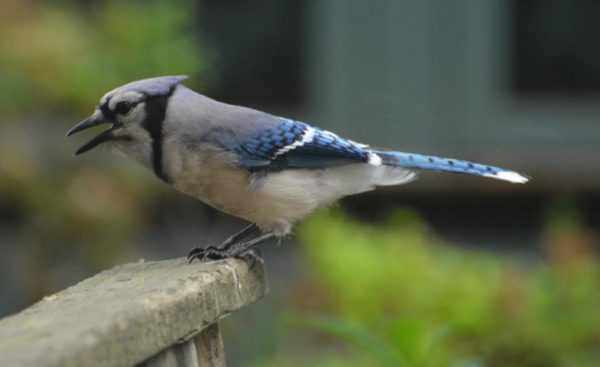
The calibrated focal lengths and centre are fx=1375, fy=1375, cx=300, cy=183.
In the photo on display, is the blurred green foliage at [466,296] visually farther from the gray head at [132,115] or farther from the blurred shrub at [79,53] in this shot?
the blurred shrub at [79,53]

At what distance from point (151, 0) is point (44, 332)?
218 inches

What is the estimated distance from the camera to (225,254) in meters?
2.99

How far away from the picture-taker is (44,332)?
196 cm

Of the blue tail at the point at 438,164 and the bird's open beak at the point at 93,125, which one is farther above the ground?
the bird's open beak at the point at 93,125

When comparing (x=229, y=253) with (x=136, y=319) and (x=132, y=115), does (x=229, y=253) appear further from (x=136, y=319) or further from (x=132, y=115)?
(x=136, y=319)

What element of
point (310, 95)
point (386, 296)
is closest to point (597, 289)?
point (386, 296)

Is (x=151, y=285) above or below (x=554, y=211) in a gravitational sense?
above

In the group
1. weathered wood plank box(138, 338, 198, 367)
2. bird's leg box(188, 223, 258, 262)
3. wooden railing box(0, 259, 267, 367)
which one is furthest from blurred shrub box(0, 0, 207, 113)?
weathered wood plank box(138, 338, 198, 367)

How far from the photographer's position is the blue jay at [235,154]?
342 centimetres

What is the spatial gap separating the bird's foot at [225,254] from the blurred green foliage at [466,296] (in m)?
0.76

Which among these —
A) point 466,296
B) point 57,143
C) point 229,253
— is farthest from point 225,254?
point 57,143

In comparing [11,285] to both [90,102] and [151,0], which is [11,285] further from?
[151,0]

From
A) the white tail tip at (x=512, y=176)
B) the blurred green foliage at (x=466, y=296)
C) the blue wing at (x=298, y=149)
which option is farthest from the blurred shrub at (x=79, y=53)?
the white tail tip at (x=512, y=176)

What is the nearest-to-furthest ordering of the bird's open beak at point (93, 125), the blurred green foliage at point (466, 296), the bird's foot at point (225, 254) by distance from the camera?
the bird's foot at point (225, 254) → the bird's open beak at point (93, 125) → the blurred green foliage at point (466, 296)
